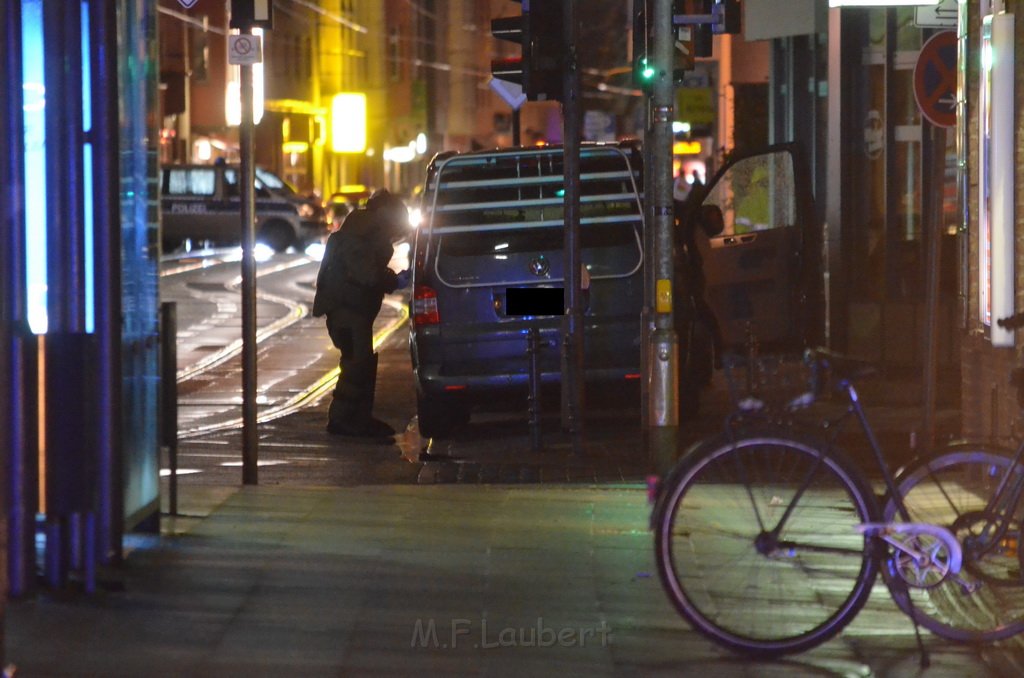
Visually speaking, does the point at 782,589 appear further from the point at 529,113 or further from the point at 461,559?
the point at 529,113

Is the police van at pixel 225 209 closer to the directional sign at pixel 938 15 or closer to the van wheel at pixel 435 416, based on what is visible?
the van wheel at pixel 435 416

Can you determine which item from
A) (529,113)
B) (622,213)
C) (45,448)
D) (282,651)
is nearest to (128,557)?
(45,448)

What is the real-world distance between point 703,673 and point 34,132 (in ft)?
10.8

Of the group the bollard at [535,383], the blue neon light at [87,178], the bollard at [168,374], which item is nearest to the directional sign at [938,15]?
the bollard at [535,383]

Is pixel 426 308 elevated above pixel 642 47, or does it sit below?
below

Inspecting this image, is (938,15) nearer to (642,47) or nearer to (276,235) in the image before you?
(642,47)

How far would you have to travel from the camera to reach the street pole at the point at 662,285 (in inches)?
384

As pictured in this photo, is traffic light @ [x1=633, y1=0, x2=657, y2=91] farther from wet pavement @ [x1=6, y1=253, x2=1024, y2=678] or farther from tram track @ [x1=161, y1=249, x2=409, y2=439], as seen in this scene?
tram track @ [x1=161, y1=249, x2=409, y2=439]

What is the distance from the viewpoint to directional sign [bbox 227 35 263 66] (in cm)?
1041

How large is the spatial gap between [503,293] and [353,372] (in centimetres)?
137

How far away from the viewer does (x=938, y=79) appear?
12016 millimetres

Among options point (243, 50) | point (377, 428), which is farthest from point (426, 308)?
point (243, 50)

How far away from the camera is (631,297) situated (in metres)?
13.2

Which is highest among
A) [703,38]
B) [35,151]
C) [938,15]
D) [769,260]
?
[938,15]
